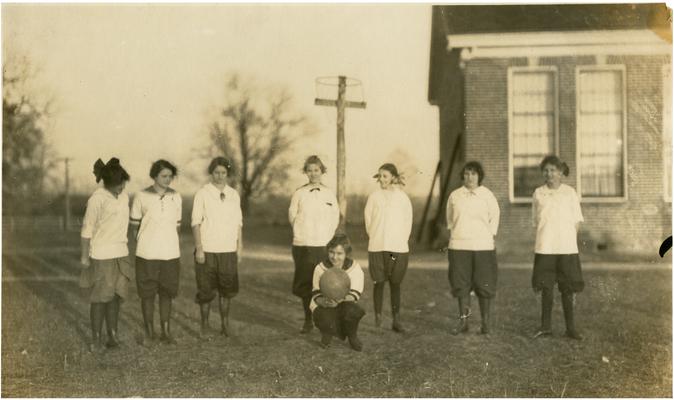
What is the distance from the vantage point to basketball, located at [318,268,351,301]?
5.14 metres

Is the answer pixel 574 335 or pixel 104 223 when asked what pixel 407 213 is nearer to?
pixel 574 335

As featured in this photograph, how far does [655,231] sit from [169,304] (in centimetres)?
590

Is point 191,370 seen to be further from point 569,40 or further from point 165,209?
point 569,40

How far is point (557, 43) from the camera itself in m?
9.38

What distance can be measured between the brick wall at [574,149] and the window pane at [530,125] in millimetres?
191

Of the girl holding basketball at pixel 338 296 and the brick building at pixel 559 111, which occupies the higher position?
the brick building at pixel 559 111

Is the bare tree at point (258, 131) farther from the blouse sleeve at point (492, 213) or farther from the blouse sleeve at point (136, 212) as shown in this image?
the blouse sleeve at point (492, 213)

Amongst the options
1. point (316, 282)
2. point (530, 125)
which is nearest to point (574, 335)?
point (316, 282)

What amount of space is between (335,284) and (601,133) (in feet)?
19.8

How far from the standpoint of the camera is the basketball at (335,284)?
16.9 feet

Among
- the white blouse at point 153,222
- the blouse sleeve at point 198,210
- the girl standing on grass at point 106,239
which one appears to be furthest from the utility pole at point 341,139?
the girl standing on grass at point 106,239

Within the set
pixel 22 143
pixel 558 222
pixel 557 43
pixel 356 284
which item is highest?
pixel 557 43

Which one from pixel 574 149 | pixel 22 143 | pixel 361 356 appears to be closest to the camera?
pixel 361 356

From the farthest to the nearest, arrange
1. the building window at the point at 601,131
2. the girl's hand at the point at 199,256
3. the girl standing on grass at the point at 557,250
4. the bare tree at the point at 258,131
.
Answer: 1. the building window at the point at 601,131
2. the bare tree at the point at 258,131
3. the girl standing on grass at the point at 557,250
4. the girl's hand at the point at 199,256
